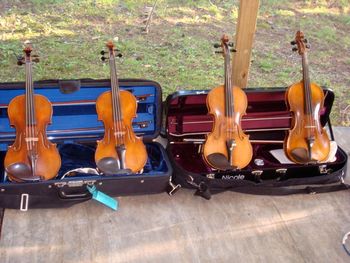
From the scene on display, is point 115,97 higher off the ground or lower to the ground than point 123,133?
higher

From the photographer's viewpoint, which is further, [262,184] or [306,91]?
[306,91]

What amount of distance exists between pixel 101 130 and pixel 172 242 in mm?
706

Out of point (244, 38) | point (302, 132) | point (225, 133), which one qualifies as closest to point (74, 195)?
point (225, 133)

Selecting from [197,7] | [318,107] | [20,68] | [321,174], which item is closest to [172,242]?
[321,174]

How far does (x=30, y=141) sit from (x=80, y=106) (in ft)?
1.15

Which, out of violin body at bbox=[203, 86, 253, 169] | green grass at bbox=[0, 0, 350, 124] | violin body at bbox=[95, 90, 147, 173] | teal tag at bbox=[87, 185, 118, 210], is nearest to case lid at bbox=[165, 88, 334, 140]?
violin body at bbox=[203, 86, 253, 169]

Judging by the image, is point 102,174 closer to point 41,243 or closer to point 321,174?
point 41,243

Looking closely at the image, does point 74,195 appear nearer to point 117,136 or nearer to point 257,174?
point 117,136

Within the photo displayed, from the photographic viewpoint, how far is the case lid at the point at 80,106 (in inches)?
76.2

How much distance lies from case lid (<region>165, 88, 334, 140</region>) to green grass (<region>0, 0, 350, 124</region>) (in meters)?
0.93

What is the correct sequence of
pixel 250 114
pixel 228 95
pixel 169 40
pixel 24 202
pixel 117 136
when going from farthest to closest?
→ pixel 169 40 < pixel 250 114 < pixel 228 95 < pixel 117 136 < pixel 24 202

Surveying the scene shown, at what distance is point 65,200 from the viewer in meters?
1.80

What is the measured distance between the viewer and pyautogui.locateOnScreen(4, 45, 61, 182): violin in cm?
174

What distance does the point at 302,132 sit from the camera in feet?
6.66
